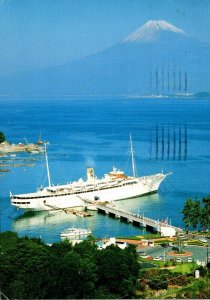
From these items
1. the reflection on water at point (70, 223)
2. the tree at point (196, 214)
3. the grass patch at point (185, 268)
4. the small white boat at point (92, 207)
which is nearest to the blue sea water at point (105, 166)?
the reflection on water at point (70, 223)

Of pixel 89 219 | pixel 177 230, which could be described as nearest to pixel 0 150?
pixel 89 219

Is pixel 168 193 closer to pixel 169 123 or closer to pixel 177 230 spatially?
pixel 177 230

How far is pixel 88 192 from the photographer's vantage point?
48.2ft


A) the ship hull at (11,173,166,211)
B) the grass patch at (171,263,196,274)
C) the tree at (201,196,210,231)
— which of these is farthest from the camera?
the ship hull at (11,173,166,211)

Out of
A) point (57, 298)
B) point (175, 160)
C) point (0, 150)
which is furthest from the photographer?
point (0, 150)

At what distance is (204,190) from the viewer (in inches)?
594

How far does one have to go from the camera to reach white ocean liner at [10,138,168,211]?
13930 mm

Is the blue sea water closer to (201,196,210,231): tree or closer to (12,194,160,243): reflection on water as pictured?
(12,194,160,243): reflection on water

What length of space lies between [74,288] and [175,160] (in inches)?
569

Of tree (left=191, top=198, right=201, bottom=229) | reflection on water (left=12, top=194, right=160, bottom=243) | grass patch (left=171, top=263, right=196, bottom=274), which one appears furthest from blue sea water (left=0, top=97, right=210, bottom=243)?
grass patch (left=171, top=263, right=196, bottom=274)

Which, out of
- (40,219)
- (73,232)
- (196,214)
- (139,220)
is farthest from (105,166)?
(196,214)

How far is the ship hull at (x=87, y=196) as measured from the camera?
13830 millimetres

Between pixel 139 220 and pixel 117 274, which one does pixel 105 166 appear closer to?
pixel 139 220

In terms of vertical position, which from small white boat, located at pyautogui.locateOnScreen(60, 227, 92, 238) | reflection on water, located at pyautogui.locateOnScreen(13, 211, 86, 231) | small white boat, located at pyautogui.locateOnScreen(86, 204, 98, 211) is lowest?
reflection on water, located at pyautogui.locateOnScreen(13, 211, 86, 231)
